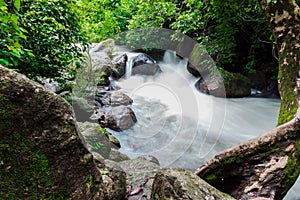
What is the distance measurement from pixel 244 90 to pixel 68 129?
23.0 feet

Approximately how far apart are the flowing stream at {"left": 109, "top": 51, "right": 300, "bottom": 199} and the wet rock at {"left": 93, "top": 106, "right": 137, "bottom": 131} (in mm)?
159

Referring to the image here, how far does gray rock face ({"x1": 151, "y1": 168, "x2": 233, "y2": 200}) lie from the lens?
1.56m

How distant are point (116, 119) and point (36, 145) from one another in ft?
13.5

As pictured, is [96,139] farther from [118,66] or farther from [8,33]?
[118,66]

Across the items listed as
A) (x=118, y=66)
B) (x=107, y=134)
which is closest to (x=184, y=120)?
(x=107, y=134)

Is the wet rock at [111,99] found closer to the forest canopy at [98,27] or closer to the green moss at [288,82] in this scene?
the forest canopy at [98,27]

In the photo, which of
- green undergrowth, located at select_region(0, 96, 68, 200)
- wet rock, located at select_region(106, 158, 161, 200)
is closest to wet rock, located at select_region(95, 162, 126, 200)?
wet rock, located at select_region(106, 158, 161, 200)

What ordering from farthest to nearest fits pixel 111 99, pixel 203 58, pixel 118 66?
pixel 118 66
pixel 111 99
pixel 203 58

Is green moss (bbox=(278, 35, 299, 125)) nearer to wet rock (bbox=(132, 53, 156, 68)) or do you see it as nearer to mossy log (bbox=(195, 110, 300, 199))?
mossy log (bbox=(195, 110, 300, 199))

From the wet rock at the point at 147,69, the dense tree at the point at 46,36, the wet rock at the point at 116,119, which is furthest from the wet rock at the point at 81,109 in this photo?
the wet rock at the point at 147,69

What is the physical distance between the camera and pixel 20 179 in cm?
108

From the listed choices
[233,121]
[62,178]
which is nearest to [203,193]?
[62,178]

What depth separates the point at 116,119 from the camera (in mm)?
5207

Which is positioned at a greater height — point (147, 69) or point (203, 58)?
point (203, 58)
